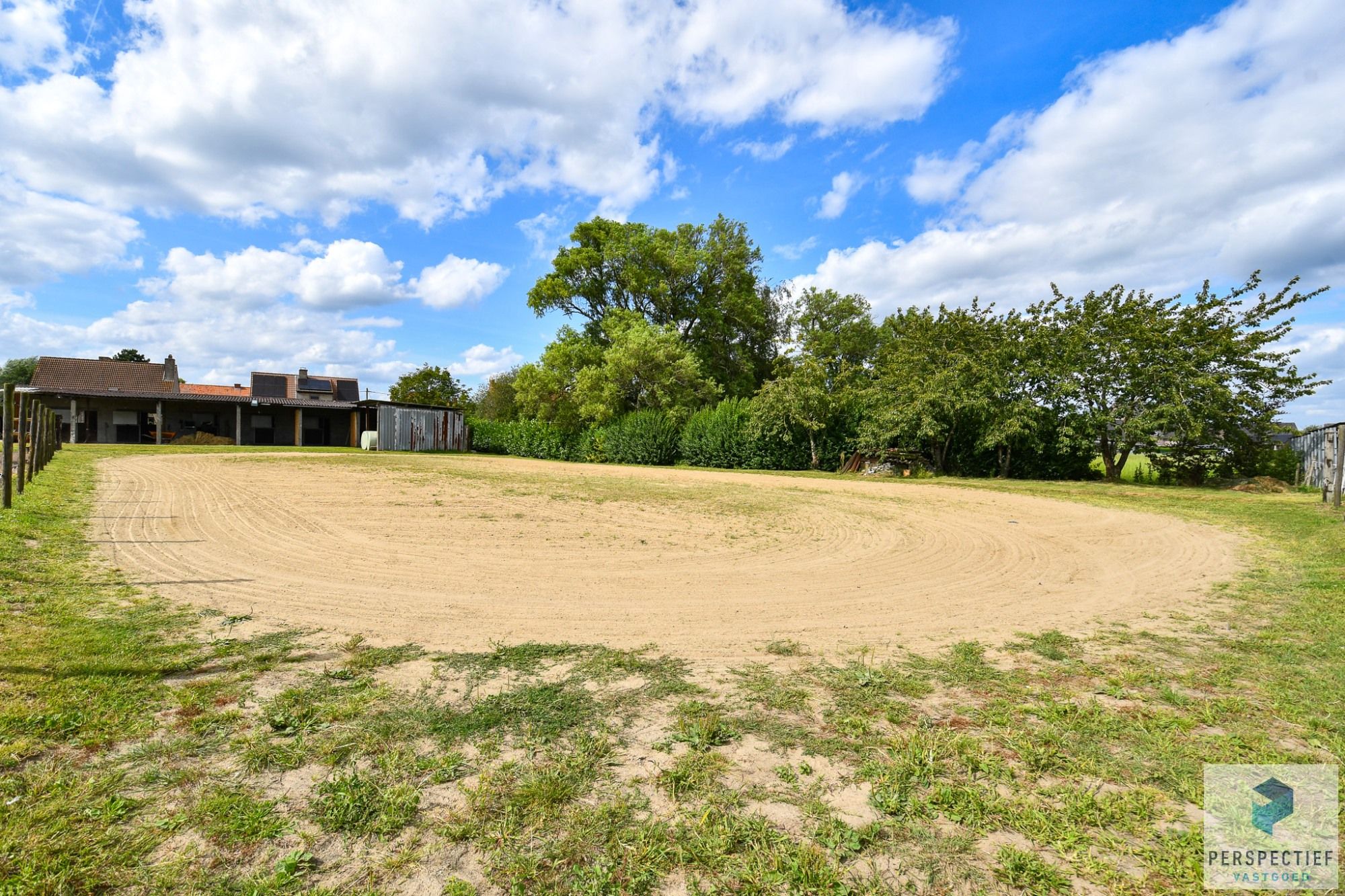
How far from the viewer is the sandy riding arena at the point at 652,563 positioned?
15.4 ft

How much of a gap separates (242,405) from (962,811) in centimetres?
4255

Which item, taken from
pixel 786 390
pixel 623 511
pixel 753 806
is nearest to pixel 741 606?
pixel 753 806

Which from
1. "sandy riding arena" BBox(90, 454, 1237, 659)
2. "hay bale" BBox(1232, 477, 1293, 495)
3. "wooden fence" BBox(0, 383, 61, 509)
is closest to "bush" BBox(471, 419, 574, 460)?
"wooden fence" BBox(0, 383, 61, 509)

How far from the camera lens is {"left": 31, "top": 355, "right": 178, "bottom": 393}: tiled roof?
3538 centimetres

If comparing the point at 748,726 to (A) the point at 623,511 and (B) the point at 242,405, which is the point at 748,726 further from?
(B) the point at 242,405

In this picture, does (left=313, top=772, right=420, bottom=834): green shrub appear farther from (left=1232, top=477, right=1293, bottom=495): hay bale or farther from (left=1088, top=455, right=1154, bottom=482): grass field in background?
(left=1088, top=455, right=1154, bottom=482): grass field in background

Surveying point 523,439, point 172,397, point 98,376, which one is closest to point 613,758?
point 523,439

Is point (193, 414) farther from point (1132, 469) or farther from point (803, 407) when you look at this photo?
point (1132, 469)

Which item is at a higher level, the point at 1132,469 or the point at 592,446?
the point at 592,446

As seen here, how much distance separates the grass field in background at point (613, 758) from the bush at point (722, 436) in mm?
20666

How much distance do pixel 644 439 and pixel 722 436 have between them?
4487 millimetres

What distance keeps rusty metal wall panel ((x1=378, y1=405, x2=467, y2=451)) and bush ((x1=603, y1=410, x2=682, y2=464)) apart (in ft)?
44.3

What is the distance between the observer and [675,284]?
35750 millimetres

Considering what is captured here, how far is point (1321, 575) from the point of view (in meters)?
6.34
